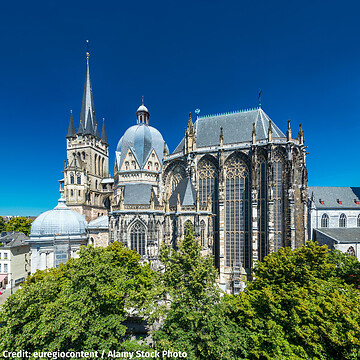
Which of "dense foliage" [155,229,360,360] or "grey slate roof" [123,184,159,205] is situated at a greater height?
"grey slate roof" [123,184,159,205]

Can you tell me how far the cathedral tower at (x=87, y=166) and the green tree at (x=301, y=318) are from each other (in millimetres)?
38510

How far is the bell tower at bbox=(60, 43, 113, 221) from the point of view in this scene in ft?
139

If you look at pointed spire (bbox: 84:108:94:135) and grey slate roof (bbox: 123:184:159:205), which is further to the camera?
pointed spire (bbox: 84:108:94:135)

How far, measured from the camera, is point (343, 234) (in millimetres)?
37594

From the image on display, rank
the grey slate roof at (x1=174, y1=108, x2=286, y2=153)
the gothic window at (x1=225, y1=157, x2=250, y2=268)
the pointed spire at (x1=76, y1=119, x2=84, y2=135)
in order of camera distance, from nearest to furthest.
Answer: the gothic window at (x1=225, y1=157, x2=250, y2=268), the grey slate roof at (x1=174, y1=108, x2=286, y2=153), the pointed spire at (x1=76, y1=119, x2=84, y2=135)

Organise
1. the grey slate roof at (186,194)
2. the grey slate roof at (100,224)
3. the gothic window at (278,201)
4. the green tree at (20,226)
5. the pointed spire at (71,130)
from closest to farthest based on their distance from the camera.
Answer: the gothic window at (278,201) < the grey slate roof at (186,194) < the grey slate roof at (100,224) < the pointed spire at (71,130) < the green tree at (20,226)

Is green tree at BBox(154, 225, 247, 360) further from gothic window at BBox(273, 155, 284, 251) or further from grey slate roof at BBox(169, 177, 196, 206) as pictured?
gothic window at BBox(273, 155, 284, 251)

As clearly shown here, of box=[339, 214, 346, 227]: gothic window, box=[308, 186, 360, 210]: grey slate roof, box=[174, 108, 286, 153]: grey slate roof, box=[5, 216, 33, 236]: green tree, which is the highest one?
box=[174, 108, 286, 153]: grey slate roof

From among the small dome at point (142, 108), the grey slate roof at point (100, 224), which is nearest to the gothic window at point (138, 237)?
the grey slate roof at point (100, 224)

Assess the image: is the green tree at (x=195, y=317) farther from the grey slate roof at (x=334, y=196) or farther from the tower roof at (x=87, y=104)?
the tower roof at (x=87, y=104)

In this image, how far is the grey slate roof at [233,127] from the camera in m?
32.3

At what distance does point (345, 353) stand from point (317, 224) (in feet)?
125

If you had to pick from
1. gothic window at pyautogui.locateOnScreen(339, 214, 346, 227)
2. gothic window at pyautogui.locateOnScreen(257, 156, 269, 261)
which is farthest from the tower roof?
gothic window at pyautogui.locateOnScreen(339, 214, 346, 227)

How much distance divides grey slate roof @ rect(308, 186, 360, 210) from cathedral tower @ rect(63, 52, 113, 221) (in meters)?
48.2
